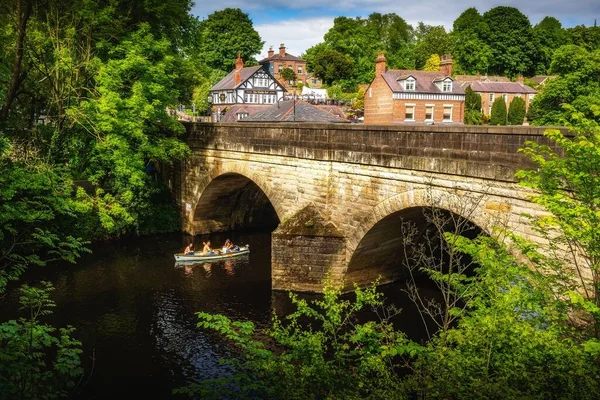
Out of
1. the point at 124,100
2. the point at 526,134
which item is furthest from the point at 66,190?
the point at 526,134

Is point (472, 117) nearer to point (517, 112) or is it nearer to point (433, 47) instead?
point (517, 112)

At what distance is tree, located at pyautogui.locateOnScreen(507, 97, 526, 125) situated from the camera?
57812 millimetres

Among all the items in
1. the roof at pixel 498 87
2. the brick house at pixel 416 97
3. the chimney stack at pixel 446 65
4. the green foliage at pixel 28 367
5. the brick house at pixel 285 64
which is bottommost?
the green foliage at pixel 28 367

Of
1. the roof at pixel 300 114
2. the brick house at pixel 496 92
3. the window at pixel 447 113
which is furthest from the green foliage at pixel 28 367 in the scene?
the brick house at pixel 496 92

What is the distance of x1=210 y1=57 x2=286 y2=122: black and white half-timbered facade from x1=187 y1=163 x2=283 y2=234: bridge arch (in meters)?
34.7

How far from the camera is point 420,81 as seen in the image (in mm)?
46938

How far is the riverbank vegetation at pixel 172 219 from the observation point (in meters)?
7.72

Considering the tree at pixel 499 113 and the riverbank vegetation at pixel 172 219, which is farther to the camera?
the tree at pixel 499 113

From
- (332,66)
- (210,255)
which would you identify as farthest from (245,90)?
(210,255)

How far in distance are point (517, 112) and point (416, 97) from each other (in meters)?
17.7

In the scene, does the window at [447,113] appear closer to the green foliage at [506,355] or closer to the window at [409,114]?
the window at [409,114]

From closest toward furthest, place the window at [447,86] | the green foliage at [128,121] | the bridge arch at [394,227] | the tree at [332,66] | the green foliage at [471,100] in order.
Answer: the bridge arch at [394,227], the green foliage at [128,121], the window at [447,86], the green foliage at [471,100], the tree at [332,66]

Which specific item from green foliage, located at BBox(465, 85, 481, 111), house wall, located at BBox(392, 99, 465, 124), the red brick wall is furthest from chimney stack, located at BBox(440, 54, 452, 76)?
green foliage, located at BBox(465, 85, 481, 111)

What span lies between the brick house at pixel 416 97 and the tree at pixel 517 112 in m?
13.0
